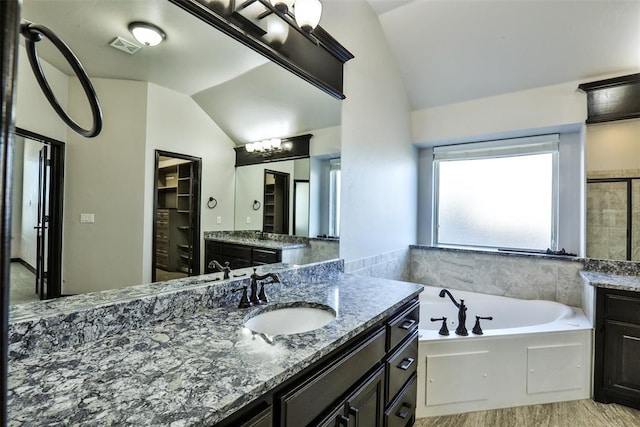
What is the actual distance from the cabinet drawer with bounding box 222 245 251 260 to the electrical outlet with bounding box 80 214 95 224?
0.58 meters

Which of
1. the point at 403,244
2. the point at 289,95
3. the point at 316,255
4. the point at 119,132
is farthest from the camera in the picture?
the point at 403,244

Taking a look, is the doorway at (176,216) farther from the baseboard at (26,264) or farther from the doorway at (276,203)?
the doorway at (276,203)

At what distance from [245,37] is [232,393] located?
5.04ft

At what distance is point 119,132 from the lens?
40.9 inches

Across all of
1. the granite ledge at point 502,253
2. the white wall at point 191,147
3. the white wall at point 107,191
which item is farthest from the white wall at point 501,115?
the white wall at point 107,191

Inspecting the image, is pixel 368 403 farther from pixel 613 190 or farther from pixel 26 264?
pixel 613 190

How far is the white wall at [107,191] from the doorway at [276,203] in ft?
2.39

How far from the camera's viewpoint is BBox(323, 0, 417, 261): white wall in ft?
7.36

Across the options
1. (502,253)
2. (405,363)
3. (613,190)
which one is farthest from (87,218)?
(613,190)

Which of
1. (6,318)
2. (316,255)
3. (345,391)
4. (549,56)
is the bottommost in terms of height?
(345,391)

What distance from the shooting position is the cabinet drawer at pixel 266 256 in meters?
1.65

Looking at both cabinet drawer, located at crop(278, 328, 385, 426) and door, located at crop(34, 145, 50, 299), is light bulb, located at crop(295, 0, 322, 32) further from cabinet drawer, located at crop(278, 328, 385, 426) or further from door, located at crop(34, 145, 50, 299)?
cabinet drawer, located at crop(278, 328, 385, 426)

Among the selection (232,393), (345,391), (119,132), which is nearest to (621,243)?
(345,391)

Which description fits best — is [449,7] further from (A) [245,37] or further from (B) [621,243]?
(B) [621,243]
